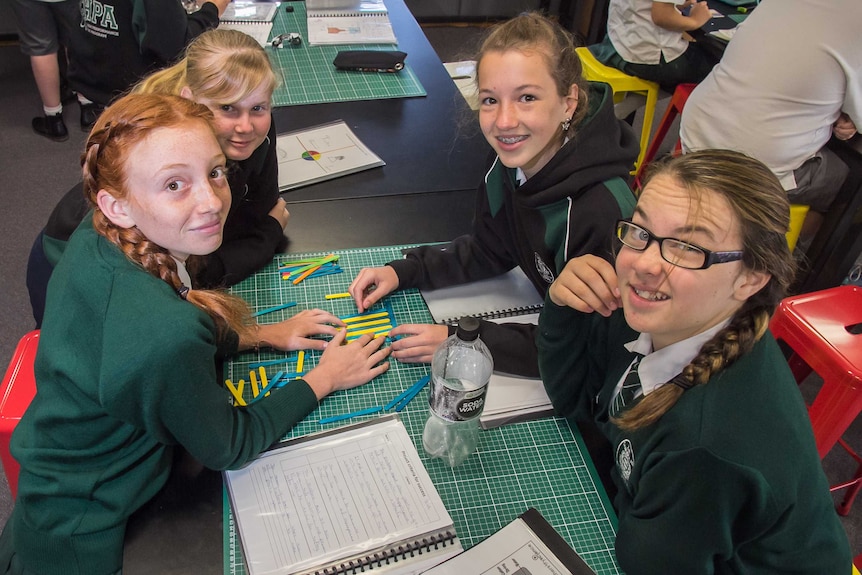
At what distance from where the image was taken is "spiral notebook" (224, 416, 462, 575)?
0.95 meters

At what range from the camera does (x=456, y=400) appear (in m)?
1.01

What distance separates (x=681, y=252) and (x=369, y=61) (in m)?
1.74

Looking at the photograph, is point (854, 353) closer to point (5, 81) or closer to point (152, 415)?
point (152, 415)

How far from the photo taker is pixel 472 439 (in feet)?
3.72

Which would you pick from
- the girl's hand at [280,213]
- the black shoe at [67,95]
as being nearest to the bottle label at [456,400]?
the girl's hand at [280,213]

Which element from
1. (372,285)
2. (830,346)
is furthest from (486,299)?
(830,346)

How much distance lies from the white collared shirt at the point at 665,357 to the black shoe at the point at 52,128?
3161 millimetres

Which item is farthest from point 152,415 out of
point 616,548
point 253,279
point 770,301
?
point 770,301

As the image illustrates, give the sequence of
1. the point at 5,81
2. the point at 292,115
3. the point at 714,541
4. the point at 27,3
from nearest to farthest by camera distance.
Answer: the point at 714,541 → the point at 292,115 → the point at 27,3 → the point at 5,81

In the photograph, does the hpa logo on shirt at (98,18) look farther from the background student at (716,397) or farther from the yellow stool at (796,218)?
the yellow stool at (796,218)

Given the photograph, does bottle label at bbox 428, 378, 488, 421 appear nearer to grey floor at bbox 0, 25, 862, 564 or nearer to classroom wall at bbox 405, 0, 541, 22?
grey floor at bbox 0, 25, 862, 564

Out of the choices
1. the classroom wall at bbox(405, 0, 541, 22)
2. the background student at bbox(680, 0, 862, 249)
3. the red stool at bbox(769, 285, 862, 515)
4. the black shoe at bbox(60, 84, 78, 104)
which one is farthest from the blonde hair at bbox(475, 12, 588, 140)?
the classroom wall at bbox(405, 0, 541, 22)

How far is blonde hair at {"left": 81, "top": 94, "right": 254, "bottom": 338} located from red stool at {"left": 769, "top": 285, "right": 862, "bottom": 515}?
53.1 inches

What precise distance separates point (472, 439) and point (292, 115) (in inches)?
53.6
